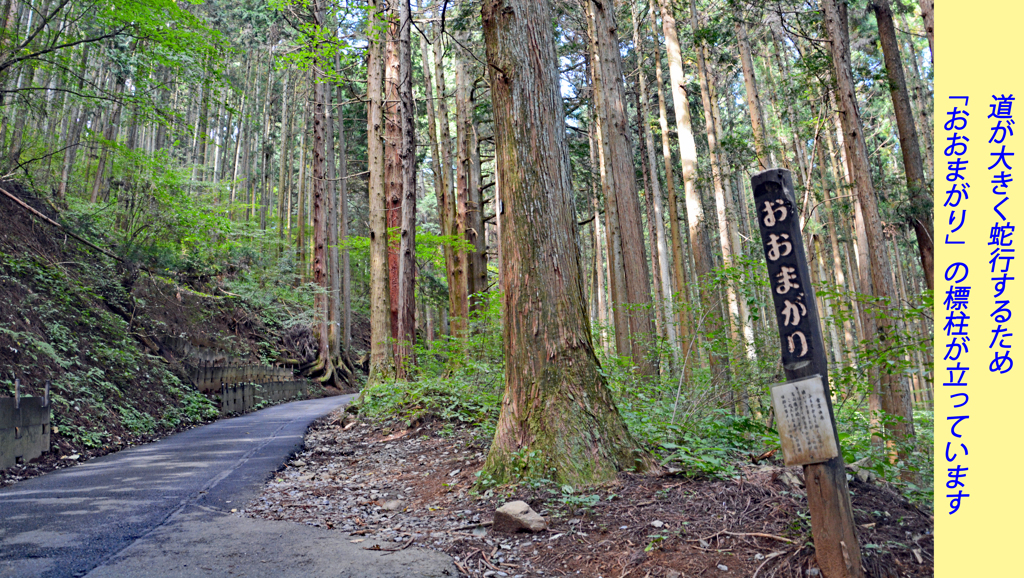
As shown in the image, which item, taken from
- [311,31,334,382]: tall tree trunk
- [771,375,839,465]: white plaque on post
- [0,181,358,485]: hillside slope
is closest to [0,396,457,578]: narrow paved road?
[0,181,358,485]: hillside slope

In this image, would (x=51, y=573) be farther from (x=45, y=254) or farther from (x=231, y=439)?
(x=45, y=254)

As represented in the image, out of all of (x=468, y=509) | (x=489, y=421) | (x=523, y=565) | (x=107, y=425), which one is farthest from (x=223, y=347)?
(x=523, y=565)

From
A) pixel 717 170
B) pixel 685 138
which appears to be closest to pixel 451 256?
pixel 685 138

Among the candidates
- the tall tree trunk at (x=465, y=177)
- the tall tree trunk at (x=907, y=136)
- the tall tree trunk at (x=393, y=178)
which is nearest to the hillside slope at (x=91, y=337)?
the tall tree trunk at (x=393, y=178)

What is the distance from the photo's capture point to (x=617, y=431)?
501cm

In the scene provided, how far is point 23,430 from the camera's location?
6.62m

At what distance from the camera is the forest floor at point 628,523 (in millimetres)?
3336

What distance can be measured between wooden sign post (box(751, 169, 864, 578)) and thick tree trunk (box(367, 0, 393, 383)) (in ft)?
32.6

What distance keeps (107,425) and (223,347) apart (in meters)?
8.25

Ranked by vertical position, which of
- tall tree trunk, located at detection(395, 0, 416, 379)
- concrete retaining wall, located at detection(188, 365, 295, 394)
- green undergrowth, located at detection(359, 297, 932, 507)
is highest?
tall tree trunk, located at detection(395, 0, 416, 379)

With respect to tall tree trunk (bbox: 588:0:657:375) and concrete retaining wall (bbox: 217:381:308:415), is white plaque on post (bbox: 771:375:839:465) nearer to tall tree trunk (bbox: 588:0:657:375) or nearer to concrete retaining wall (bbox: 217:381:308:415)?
tall tree trunk (bbox: 588:0:657:375)

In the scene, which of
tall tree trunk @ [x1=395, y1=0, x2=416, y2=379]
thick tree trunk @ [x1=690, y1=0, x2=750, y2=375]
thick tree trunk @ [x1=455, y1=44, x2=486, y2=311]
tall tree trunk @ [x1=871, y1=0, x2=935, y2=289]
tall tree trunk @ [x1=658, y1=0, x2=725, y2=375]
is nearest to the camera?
tall tree trunk @ [x1=871, y1=0, x2=935, y2=289]

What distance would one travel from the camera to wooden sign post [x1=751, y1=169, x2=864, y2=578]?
299cm

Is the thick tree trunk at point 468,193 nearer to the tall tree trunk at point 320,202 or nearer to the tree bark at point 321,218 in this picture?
the tree bark at point 321,218
